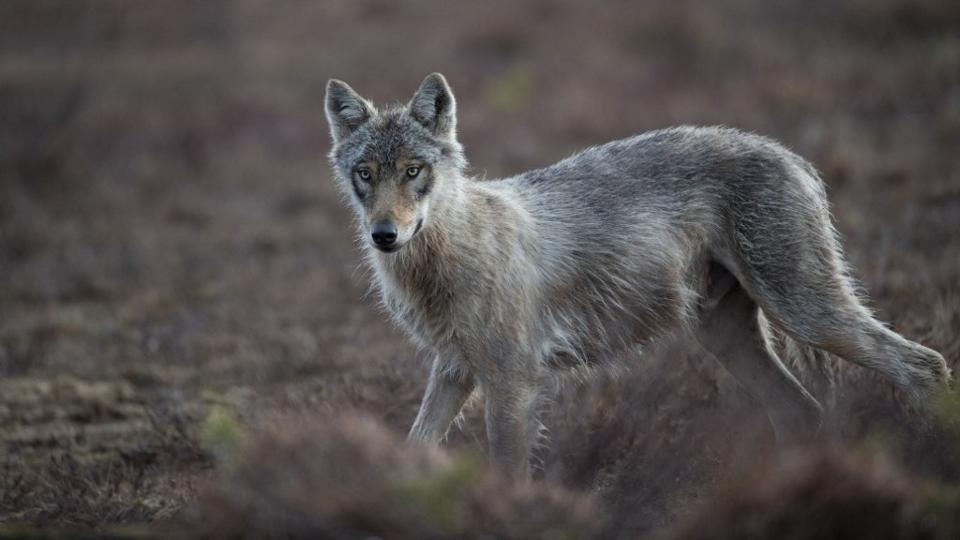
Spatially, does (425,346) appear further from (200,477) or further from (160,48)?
(160,48)

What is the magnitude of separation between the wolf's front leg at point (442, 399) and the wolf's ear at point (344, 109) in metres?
1.55

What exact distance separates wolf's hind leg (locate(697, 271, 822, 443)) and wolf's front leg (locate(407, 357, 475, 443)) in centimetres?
161

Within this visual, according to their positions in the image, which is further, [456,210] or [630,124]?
[630,124]

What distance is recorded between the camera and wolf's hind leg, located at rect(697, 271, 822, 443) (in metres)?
6.94

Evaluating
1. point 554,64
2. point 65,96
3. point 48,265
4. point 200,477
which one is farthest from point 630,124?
point 200,477

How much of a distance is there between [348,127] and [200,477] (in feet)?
7.60

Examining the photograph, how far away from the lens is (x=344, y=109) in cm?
702

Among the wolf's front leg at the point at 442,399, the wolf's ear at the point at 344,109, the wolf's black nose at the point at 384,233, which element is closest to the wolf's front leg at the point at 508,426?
the wolf's front leg at the point at 442,399

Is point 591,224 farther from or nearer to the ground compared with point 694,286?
farther from the ground

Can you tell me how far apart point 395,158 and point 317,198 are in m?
10.3

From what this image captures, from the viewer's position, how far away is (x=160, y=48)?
23.4m

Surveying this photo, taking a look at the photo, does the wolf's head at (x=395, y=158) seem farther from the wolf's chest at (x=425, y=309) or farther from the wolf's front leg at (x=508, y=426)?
the wolf's front leg at (x=508, y=426)

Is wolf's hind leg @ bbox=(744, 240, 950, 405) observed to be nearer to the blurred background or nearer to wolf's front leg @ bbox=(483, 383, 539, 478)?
the blurred background

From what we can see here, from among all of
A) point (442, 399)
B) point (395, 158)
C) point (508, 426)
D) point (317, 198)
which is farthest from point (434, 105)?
point (317, 198)
